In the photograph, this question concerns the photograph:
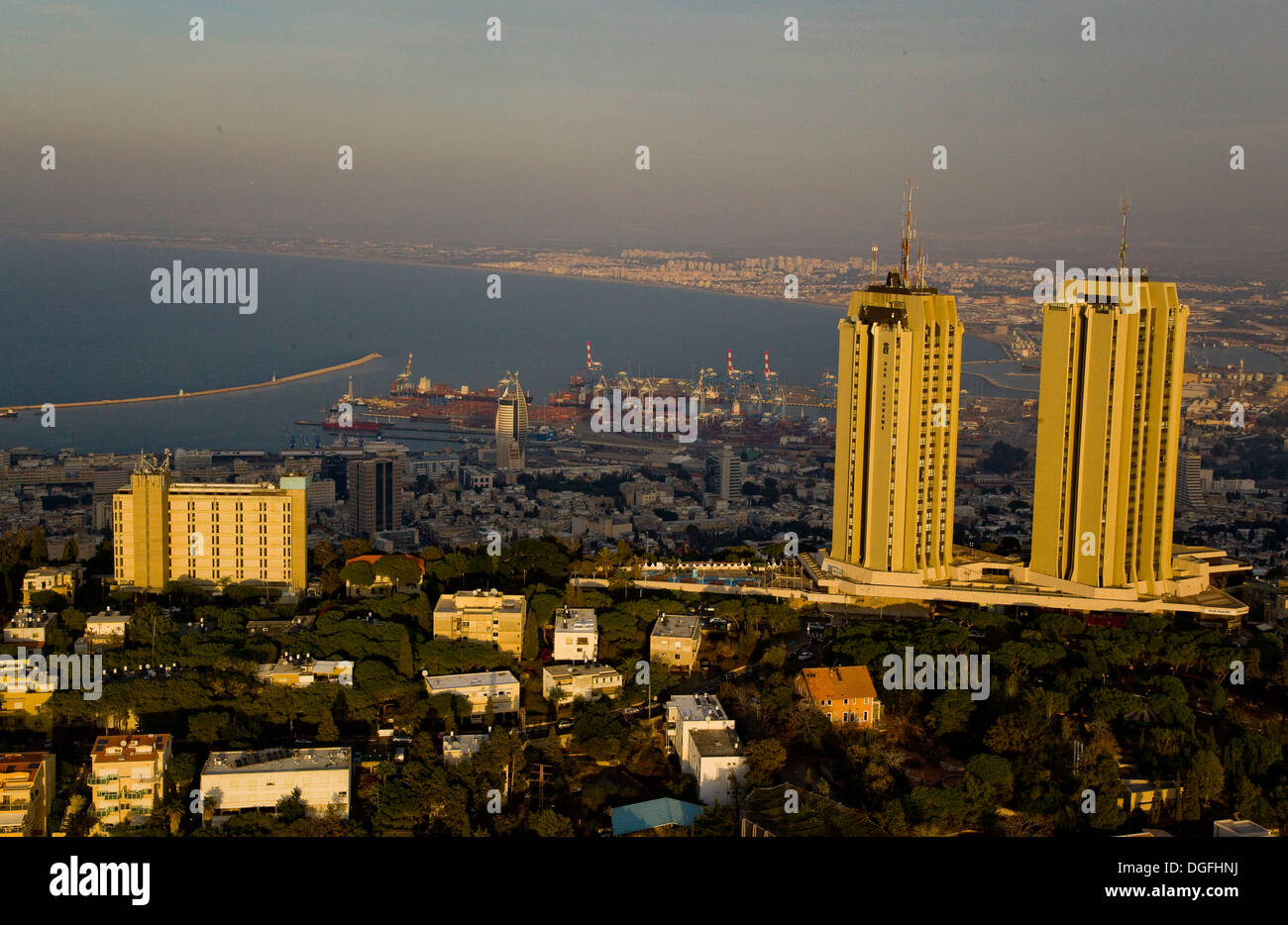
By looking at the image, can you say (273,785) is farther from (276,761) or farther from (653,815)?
(653,815)

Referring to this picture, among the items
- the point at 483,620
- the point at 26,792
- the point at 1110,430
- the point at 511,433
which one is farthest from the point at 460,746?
the point at 511,433

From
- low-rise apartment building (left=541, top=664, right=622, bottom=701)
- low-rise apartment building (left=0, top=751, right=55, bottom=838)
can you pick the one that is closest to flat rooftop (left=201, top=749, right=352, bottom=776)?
low-rise apartment building (left=0, top=751, right=55, bottom=838)

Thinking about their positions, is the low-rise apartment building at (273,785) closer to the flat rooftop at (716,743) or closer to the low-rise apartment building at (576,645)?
the flat rooftop at (716,743)

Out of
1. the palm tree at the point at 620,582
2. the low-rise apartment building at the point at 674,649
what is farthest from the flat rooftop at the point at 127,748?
the palm tree at the point at 620,582

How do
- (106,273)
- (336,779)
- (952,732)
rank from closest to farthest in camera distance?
(336,779)
(952,732)
(106,273)

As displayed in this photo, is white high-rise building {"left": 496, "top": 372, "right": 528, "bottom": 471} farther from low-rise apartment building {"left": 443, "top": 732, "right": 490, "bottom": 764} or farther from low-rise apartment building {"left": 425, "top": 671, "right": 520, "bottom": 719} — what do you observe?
low-rise apartment building {"left": 443, "top": 732, "right": 490, "bottom": 764}
